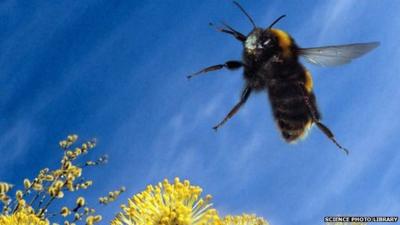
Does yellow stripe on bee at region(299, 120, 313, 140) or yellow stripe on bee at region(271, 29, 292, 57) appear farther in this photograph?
yellow stripe on bee at region(299, 120, 313, 140)

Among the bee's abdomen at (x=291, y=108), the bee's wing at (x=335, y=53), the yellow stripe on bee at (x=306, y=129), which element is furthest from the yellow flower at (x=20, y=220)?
the bee's wing at (x=335, y=53)

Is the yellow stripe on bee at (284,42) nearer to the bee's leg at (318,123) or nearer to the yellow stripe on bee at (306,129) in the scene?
the bee's leg at (318,123)

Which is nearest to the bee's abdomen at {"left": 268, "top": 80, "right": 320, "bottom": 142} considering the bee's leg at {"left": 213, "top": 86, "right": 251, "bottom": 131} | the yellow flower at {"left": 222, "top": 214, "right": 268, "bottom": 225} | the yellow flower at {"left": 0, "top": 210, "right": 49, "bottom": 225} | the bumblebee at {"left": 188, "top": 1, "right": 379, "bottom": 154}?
the bumblebee at {"left": 188, "top": 1, "right": 379, "bottom": 154}

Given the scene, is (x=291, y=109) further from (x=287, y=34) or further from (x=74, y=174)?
(x=74, y=174)

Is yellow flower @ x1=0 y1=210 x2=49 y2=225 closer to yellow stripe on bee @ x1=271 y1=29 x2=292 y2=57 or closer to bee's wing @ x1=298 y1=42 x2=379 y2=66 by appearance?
yellow stripe on bee @ x1=271 y1=29 x2=292 y2=57

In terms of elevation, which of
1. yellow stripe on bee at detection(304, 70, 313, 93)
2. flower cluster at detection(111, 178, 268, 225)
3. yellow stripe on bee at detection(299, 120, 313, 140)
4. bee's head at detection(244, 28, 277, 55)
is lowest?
flower cluster at detection(111, 178, 268, 225)

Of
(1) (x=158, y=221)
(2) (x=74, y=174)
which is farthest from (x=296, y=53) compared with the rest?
(2) (x=74, y=174)

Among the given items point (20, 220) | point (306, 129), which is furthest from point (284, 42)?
point (20, 220)
